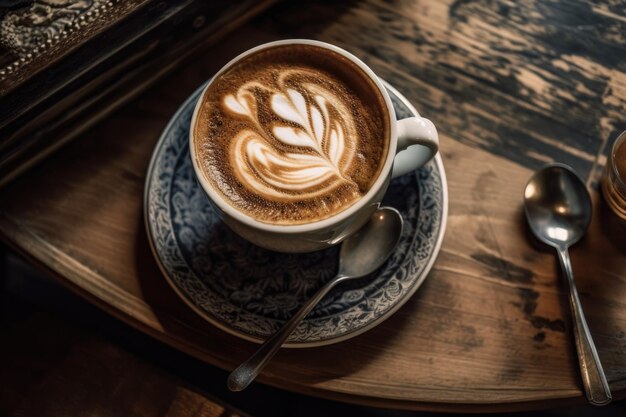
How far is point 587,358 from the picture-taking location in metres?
0.84

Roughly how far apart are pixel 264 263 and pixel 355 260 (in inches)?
5.8

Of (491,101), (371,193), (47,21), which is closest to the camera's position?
(371,193)

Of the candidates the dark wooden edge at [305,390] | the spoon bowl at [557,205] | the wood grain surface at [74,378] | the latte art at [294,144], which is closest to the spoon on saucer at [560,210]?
the spoon bowl at [557,205]

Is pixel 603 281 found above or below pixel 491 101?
below

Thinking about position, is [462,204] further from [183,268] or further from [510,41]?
[183,268]

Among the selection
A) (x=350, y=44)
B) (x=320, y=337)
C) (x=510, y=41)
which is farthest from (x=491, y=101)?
(x=320, y=337)

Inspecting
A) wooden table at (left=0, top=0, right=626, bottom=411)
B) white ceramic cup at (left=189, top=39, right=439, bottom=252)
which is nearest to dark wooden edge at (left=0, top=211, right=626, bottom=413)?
wooden table at (left=0, top=0, right=626, bottom=411)

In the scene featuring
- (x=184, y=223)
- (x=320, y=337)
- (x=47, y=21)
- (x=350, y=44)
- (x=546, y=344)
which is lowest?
(x=546, y=344)

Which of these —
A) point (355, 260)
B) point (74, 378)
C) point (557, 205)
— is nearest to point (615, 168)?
point (557, 205)

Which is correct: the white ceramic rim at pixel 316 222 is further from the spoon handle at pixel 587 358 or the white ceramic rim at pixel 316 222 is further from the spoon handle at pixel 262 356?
the spoon handle at pixel 587 358

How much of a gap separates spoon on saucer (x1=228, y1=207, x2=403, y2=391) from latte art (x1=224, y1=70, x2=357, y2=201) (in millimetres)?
135

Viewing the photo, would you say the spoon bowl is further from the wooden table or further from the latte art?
the latte art

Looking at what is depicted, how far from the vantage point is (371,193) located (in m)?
0.78

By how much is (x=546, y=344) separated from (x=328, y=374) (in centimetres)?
34
